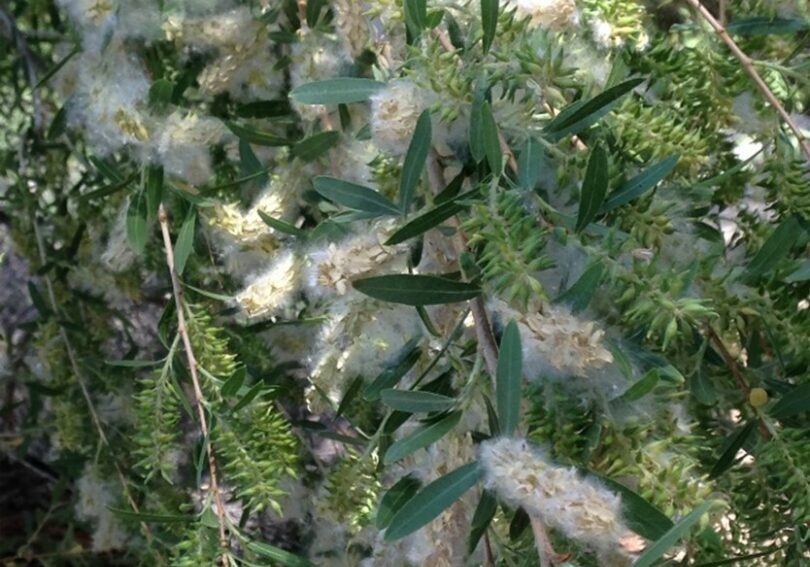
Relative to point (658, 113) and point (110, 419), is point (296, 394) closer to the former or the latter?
point (110, 419)

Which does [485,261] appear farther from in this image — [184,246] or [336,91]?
[184,246]

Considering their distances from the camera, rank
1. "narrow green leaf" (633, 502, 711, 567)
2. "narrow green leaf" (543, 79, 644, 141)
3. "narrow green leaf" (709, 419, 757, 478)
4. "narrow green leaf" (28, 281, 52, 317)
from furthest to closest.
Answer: "narrow green leaf" (28, 281, 52, 317), "narrow green leaf" (709, 419, 757, 478), "narrow green leaf" (543, 79, 644, 141), "narrow green leaf" (633, 502, 711, 567)

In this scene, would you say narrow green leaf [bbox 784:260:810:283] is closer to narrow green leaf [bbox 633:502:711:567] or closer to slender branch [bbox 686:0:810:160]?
slender branch [bbox 686:0:810:160]

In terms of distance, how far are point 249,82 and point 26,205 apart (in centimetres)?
42

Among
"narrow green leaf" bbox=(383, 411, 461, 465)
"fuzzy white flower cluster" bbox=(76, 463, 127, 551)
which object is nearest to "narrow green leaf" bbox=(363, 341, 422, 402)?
"narrow green leaf" bbox=(383, 411, 461, 465)

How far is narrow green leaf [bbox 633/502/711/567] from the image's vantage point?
19.1 inches

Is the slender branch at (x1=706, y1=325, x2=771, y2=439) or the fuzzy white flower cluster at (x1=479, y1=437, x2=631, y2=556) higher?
the fuzzy white flower cluster at (x1=479, y1=437, x2=631, y2=556)

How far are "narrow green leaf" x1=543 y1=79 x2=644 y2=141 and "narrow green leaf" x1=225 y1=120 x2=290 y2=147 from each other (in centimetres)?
32

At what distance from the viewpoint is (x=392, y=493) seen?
2.24ft

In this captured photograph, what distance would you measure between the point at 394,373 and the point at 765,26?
0.37m

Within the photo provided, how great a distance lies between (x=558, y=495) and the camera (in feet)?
1.66

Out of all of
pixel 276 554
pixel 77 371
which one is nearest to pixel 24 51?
pixel 77 371

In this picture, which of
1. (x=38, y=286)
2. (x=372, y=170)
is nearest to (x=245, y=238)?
(x=372, y=170)

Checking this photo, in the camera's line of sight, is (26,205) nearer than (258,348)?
No
